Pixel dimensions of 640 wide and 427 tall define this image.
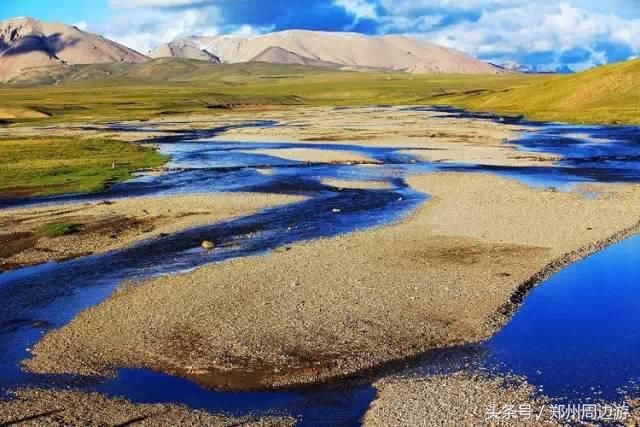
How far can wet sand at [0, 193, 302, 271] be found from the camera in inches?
1321

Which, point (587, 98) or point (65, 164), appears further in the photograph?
point (587, 98)

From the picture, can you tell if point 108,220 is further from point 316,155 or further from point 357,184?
point 316,155

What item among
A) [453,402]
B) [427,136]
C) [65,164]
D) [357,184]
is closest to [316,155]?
[357,184]

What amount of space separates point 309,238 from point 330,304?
436 inches

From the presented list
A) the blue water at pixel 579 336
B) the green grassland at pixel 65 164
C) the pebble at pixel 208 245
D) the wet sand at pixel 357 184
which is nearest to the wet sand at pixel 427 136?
the wet sand at pixel 357 184

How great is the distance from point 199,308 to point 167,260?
779 cm

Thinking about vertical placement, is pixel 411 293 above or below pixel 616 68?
below

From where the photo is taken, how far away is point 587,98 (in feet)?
433

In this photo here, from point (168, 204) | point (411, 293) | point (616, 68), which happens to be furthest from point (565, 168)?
point (616, 68)

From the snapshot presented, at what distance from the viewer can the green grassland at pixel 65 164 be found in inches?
2076

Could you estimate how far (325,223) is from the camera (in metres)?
38.7

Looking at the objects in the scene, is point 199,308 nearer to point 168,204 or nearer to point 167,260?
point 167,260

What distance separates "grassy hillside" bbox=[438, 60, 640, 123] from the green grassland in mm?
75318

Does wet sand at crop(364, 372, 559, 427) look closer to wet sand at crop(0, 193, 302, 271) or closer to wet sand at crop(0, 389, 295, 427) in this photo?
wet sand at crop(0, 389, 295, 427)
